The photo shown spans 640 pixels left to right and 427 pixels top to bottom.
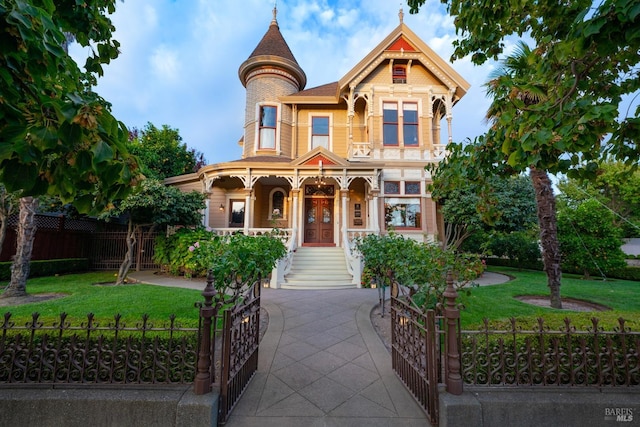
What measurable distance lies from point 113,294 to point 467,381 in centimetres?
835

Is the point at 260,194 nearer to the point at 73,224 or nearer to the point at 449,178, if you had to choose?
the point at 73,224

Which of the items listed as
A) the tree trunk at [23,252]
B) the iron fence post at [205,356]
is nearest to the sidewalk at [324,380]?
the iron fence post at [205,356]

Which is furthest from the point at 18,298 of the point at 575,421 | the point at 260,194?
the point at 575,421

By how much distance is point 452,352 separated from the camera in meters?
2.55

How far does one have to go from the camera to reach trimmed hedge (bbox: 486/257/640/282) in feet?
40.7

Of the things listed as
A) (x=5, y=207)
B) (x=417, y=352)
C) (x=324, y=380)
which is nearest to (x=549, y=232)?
(x=417, y=352)

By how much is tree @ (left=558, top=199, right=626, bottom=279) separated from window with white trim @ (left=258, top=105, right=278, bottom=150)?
47.4 feet

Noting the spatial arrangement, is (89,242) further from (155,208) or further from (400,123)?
(400,123)

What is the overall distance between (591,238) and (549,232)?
21.9ft

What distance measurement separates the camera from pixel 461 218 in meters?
12.3

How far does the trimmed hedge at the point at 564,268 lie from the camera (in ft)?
40.7

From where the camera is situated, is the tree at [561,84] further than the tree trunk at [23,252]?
No

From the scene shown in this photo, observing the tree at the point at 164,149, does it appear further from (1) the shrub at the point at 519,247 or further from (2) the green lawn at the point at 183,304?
(1) the shrub at the point at 519,247

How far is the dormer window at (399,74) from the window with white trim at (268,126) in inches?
270
